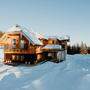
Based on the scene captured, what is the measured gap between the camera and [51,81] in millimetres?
14719

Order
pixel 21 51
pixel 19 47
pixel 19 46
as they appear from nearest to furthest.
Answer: pixel 21 51 < pixel 19 47 < pixel 19 46

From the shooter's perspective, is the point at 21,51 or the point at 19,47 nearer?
the point at 21,51

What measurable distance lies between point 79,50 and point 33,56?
52.7 m

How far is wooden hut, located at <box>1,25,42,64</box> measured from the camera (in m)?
37.7

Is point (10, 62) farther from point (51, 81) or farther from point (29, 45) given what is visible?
point (51, 81)

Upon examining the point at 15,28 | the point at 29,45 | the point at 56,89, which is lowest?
the point at 56,89

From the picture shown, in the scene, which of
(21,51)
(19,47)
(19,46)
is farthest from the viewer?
(19,46)

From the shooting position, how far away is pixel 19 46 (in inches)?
1512

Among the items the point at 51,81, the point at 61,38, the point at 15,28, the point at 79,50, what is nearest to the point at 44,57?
the point at 15,28

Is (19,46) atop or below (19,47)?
atop

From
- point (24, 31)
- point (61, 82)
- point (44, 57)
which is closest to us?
point (61, 82)

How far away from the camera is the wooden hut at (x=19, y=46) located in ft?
124

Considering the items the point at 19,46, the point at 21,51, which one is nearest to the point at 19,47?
the point at 19,46

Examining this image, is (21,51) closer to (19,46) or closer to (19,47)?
(19,47)
